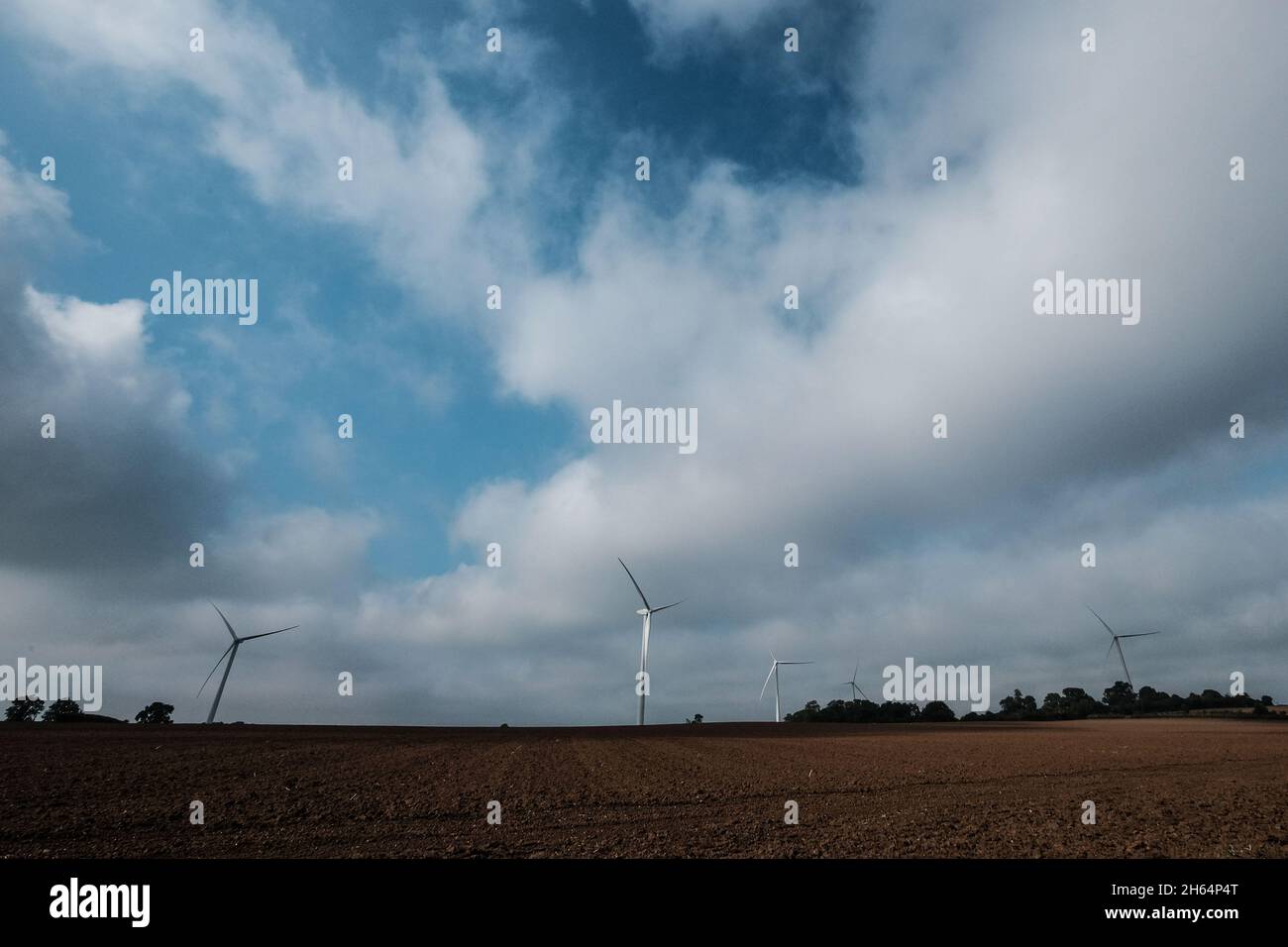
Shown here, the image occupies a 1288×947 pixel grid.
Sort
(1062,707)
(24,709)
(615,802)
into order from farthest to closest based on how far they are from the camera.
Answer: (1062,707) < (24,709) < (615,802)

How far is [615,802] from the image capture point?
27.3 metres

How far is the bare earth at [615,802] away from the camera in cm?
1966

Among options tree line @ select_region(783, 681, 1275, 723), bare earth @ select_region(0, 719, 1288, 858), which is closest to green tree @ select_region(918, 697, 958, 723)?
tree line @ select_region(783, 681, 1275, 723)

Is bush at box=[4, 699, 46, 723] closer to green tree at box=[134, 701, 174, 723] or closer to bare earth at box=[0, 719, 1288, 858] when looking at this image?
green tree at box=[134, 701, 174, 723]

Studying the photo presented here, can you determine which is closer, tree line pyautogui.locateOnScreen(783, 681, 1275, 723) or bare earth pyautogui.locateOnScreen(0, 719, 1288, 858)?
bare earth pyautogui.locateOnScreen(0, 719, 1288, 858)

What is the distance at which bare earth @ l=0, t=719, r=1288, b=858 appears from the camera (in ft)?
64.5

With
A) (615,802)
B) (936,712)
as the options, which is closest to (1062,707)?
(936,712)

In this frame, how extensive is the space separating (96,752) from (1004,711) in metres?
175

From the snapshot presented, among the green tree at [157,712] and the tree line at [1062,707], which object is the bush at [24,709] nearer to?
the green tree at [157,712]

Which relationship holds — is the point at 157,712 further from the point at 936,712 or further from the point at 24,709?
the point at 936,712

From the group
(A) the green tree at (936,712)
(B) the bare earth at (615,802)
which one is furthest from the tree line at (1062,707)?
(B) the bare earth at (615,802)

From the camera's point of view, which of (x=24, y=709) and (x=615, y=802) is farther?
(x=24, y=709)

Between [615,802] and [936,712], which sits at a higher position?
[615,802]
